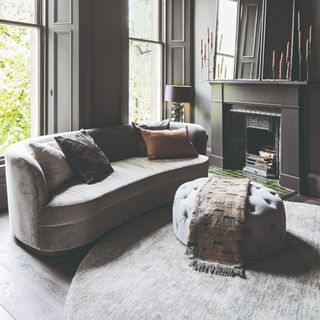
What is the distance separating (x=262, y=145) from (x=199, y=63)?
1.63 metres

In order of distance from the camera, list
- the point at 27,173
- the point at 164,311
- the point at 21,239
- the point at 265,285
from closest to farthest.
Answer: the point at 164,311
the point at 265,285
the point at 27,173
the point at 21,239

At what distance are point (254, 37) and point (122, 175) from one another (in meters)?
2.82

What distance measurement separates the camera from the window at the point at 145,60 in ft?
18.1

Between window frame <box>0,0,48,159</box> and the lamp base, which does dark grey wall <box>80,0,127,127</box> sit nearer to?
window frame <box>0,0,48,159</box>

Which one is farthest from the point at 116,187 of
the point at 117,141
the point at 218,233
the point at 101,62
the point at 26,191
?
the point at 101,62

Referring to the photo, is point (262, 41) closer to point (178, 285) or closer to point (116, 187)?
point (116, 187)

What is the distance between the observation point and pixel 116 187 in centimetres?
322

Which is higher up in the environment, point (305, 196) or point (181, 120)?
point (181, 120)

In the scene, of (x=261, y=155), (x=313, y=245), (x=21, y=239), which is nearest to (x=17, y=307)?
(x=21, y=239)

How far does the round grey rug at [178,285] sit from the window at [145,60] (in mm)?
2950

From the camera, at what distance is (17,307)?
2.22m

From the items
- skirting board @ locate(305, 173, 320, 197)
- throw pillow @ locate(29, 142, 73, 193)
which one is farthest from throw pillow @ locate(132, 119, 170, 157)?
skirting board @ locate(305, 173, 320, 197)

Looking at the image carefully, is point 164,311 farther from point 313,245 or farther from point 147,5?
point 147,5

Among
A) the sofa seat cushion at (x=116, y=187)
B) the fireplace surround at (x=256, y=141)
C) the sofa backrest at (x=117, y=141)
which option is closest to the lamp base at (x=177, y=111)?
the fireplace surround at (x=256, y=141)
